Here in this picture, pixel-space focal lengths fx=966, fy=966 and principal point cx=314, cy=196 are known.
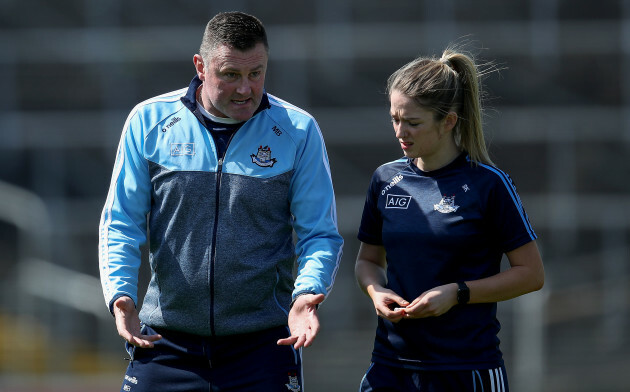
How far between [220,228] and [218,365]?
454mm

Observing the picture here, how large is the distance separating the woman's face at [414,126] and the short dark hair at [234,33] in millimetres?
493

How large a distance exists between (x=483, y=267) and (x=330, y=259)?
0.50m

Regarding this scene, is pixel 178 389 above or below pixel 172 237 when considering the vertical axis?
below

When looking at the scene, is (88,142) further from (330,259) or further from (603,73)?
(330,259)

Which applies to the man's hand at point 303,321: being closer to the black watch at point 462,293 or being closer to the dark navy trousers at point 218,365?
the dark navy trousers at point 218,365

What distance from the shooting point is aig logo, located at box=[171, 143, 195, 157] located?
3.24m

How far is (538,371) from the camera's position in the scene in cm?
809

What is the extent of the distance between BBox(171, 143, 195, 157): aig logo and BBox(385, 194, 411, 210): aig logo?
0.68 meters

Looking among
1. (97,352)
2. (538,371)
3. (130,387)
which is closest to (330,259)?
(130,387)

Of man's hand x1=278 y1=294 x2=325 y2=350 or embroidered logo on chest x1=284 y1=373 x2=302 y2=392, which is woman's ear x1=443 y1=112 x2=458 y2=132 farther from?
embroidered logo on chest x1=284 y1=373 x2=302 y2=392

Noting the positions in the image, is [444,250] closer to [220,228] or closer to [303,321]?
[303,321]

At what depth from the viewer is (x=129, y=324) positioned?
3072 mm

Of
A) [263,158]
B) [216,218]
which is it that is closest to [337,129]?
[263,158]

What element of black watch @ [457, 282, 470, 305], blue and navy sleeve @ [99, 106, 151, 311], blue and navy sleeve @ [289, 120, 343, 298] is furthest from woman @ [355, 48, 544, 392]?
blue and navy sleeve @ [99, 106, 151, 311]
